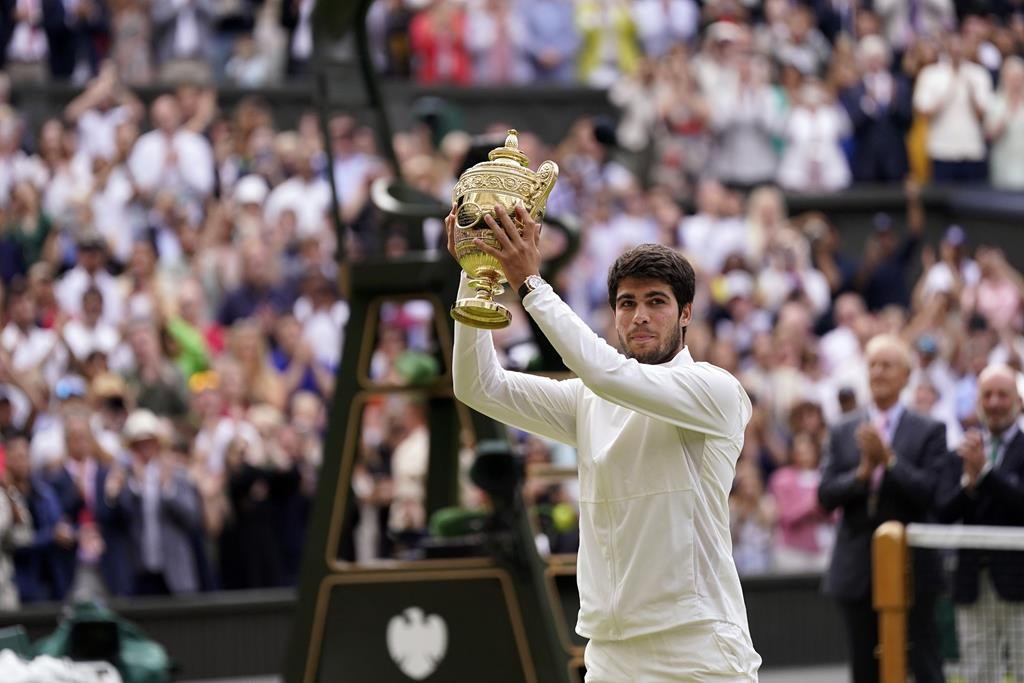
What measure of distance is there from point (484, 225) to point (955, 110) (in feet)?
56.6

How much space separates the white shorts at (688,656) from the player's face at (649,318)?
0.70 m

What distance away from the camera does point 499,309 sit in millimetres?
5184

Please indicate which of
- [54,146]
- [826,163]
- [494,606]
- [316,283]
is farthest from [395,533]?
[826,163]

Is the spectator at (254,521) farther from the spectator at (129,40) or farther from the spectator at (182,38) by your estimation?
the spectator at (129,40)

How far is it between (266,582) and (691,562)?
9.12 metres

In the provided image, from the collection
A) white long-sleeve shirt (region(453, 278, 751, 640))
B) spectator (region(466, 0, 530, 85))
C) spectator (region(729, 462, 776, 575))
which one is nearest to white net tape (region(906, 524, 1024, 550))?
white long-sleeve shirt (region(453, 278, 751, 640))

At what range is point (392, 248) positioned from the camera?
1684cm

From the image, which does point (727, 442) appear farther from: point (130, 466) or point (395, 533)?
point (130, 466)

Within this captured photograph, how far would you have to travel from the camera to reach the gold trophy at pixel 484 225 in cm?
519

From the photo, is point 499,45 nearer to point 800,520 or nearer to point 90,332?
point 90,332

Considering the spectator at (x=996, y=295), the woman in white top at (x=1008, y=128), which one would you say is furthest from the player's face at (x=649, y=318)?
the woman in white top at (x=1008, y=128)

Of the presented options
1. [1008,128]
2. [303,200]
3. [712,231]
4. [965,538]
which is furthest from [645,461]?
[1008,128]

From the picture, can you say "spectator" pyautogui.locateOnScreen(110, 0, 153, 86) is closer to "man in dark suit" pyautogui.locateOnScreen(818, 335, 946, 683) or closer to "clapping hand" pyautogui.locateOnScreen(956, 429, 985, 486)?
"man in dark suit" pyautogui.locateOnScreen(818, 335, 946, 683)

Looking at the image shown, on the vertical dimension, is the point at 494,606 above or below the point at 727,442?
below
